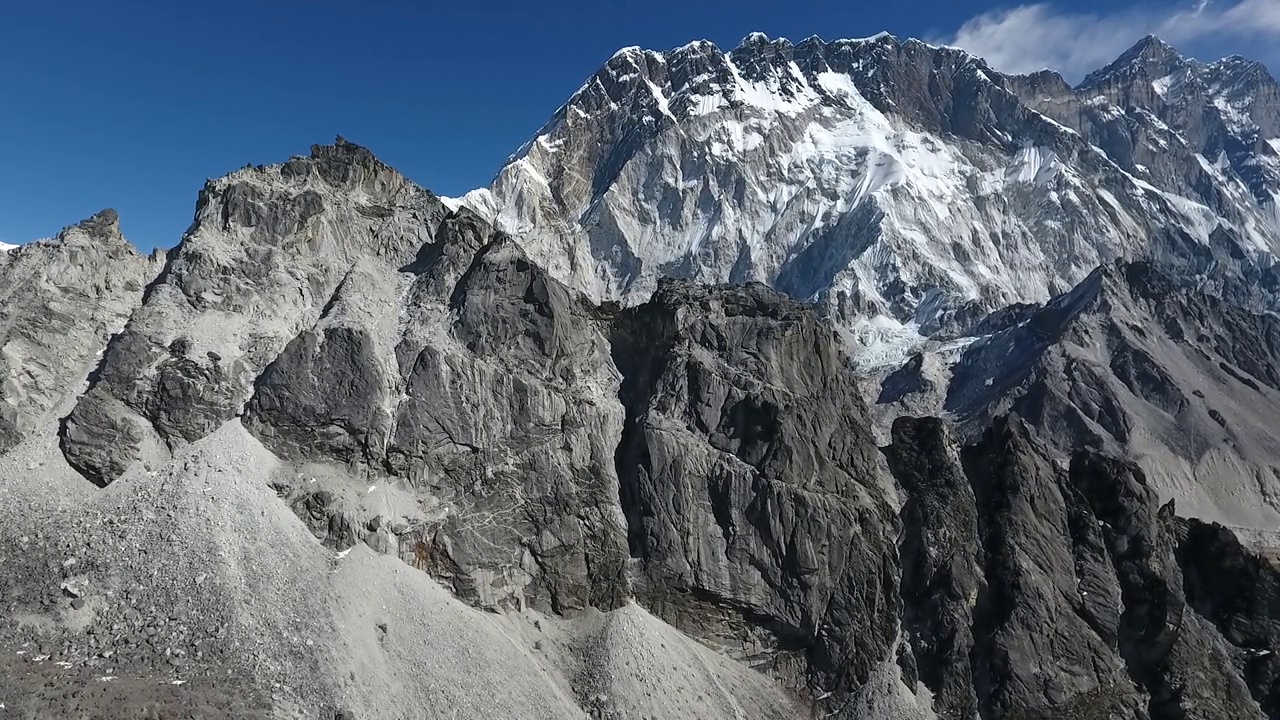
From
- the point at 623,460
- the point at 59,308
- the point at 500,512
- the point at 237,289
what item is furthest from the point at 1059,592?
the point at 59,308

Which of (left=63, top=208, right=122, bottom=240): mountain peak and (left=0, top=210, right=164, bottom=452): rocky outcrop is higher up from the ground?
(left=63, top=208, right=122, bottom=240): mountain peak

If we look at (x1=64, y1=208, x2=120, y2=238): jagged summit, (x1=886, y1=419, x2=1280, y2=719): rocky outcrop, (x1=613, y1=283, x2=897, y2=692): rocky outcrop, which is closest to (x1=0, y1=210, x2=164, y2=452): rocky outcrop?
(x1=64, y1=208, x2=120, y2=238): jagged summit

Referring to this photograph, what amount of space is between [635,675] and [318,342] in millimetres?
32924

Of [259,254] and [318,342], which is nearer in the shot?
[318,342]

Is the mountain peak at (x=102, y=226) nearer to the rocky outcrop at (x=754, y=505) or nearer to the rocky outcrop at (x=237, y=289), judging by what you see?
the rocky outcrop at (x=237, y=289)

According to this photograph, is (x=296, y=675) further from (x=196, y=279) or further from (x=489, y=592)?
(x=196, y=279)

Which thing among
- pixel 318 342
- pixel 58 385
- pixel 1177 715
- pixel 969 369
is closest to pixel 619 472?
pixel 318 342

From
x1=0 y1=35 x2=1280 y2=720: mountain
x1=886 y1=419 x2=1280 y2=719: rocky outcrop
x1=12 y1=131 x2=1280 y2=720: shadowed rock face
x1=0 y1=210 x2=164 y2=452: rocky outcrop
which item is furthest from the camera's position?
x1=886 y1=419 x2=1280 y2=719: rocky outcrop

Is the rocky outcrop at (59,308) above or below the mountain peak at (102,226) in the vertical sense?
below

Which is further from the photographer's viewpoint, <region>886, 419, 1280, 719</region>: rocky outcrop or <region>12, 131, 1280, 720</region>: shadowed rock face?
<region>886, 419, 1280, 719</region>: rocky outcrop

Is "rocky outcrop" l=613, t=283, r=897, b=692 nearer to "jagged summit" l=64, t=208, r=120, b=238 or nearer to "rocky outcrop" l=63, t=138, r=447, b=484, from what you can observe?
"rocky outcrop" l=63, t=138, r=447, b=484

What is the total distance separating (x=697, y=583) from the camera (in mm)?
61781

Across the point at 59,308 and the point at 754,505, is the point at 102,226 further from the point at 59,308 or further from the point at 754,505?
the point at 754,505

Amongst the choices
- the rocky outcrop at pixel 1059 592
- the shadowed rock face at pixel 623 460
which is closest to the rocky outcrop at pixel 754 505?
the shadowed rock face at pixel 623 460
